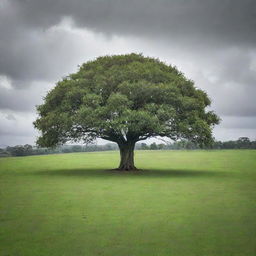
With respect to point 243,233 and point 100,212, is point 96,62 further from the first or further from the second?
point 243,233

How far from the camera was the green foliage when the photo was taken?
124ft

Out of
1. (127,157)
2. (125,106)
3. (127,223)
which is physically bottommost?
(127,223)

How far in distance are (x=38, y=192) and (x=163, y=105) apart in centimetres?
1928

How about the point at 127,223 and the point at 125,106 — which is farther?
the point at 125,106

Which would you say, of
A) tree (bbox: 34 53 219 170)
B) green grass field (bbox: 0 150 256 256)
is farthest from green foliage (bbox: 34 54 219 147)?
green grass field (bbox: 0 150 256 256)

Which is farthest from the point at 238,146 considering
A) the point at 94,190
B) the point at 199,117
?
the point at 94,190

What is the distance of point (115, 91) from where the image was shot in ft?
135

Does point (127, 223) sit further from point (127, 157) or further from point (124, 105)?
point (127, 157)

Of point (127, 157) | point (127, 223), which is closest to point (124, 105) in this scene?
point (127, 157)

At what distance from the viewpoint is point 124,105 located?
3822 cm

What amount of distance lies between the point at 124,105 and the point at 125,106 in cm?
30

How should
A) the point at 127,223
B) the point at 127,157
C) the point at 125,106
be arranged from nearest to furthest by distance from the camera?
1. the point at 127,223
2. the point at 125,106
3. the point at 127,157

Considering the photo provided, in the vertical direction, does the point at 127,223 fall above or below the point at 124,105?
below

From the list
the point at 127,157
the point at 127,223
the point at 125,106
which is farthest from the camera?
the point at 127,157
